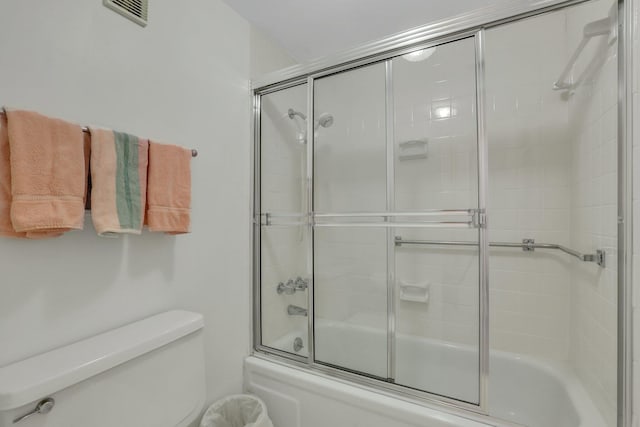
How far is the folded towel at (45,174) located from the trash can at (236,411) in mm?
1065

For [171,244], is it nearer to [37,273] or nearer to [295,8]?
[37,273]

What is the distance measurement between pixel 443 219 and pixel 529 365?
1.16 metres

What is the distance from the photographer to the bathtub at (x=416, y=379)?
1249 millimetres

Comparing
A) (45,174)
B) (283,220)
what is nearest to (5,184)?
(45,174)

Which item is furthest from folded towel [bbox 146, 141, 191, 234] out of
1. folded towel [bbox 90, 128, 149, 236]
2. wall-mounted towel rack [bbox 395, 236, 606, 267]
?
wall-mounted towel rack [bbox 395, 236, 606, 267]

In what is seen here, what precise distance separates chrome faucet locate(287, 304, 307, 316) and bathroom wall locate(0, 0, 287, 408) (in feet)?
0.86

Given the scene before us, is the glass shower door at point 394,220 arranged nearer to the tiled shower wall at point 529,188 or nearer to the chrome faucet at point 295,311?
the chrome faucet at point 295,311

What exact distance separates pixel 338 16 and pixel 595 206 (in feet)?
5.31

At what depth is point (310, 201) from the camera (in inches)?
65.1

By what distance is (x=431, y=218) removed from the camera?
1371 mm

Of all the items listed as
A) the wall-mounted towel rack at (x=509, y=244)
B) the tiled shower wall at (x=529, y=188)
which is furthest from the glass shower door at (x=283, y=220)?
the tiled shower wall at (x=529, y=188)

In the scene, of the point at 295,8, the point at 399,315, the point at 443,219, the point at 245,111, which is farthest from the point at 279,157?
the point at 399,315

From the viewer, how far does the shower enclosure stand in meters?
1.44

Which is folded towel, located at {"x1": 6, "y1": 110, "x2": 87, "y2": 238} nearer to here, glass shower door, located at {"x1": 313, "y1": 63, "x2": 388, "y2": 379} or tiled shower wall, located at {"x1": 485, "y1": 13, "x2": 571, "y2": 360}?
glass shower door, located at {"x1": 313, "y1": 63, "x2": 388, "y2": 379}
